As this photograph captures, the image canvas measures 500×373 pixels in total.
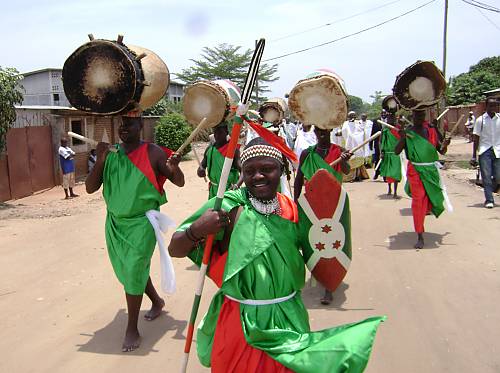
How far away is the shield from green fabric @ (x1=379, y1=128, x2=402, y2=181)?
871 centimetres

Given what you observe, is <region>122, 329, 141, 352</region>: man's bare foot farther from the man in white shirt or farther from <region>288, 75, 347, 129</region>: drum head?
the man in white shirt

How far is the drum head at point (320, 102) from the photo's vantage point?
4.98 meters

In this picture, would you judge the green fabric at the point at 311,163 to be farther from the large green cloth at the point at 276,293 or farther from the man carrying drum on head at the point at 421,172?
the large green cloth at the point at 276,293

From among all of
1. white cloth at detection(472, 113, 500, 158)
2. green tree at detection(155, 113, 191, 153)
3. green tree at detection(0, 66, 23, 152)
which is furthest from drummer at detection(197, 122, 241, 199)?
green tree at detection(155, 113, 191, 153)

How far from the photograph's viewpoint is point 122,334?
464cm

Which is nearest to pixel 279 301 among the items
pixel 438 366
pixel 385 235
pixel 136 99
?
pixel 438 366

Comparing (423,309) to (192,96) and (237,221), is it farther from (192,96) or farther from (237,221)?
(192,96)

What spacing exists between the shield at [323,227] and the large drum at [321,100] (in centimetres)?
229

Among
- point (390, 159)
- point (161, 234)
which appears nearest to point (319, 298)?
point (161, 234)

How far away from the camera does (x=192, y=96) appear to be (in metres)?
6.07

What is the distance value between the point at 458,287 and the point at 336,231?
3276mm

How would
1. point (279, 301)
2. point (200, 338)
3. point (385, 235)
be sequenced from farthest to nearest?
point (385, 235) → point (200, 338) → point (279, 301)

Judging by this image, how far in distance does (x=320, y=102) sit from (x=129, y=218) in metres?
2.23

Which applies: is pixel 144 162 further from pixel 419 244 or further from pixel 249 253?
pixel 419 244
